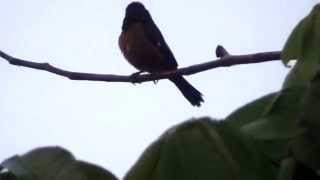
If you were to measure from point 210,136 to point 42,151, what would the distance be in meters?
0.15

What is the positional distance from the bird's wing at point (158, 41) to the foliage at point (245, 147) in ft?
17.3

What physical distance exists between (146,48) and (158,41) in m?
0.23

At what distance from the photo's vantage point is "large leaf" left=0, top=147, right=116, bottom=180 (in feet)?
1.38

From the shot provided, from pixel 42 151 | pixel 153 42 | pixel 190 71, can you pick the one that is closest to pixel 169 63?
pixel 153 42

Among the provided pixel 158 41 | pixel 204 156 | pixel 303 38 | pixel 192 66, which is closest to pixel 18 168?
pixel 204 156

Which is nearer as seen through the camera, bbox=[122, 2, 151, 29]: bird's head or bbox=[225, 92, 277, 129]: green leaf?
bbox=[225, 92, 277, 129]: green leaf

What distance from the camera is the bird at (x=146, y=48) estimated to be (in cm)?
555

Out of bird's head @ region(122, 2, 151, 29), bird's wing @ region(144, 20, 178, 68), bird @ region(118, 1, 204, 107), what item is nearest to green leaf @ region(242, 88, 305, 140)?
bird @ region(118, 1, 204, 107)

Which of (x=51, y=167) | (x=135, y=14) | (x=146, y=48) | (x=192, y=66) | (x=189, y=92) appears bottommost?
(x=189, y=92)

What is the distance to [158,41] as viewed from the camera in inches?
236

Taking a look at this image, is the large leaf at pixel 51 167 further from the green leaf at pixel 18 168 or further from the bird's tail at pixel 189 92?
the bird's tail at pixel 189 92

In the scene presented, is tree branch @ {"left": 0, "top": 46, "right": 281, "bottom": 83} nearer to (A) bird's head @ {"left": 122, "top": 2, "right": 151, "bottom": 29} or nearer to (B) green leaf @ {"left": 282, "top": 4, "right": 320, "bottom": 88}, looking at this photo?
(B) green leaf @ {"left": 282, "top": 4, "right": 320, "bottom": 88}

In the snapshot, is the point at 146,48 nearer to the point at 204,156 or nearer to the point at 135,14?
the point at 135,14

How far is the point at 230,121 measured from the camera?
0.42 metres
